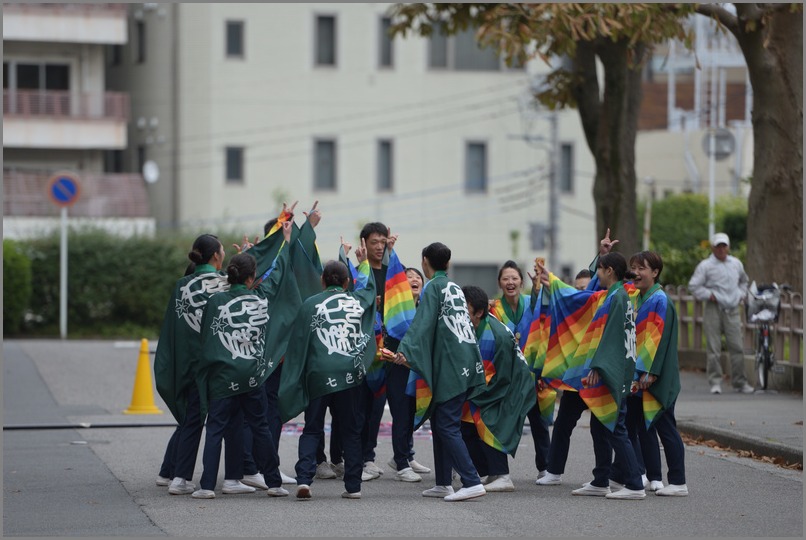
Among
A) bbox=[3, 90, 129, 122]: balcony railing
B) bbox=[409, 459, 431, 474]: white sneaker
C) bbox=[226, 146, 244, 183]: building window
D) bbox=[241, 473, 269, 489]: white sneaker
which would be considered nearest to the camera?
bbox=[241, 473, 269, 489]: white sneaker

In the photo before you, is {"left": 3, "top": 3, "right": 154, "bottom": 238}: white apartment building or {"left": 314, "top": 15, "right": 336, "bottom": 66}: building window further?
{"left": 314, "top": 15, "right": 336, "bottom": 66}: building window

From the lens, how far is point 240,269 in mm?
10445

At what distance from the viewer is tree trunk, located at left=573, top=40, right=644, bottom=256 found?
21.9 m

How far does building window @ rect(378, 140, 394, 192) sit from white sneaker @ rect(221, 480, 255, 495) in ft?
111

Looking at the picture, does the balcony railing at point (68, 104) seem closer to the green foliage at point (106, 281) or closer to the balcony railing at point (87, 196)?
the balcony railing at point (87, 196)

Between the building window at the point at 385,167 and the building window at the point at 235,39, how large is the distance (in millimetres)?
5317

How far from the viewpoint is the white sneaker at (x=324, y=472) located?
1174 cm

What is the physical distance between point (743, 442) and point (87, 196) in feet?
97.3

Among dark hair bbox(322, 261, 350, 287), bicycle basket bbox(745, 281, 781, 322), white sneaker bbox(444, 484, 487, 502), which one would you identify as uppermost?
dark hair bbox(322, 261, 350, 287)

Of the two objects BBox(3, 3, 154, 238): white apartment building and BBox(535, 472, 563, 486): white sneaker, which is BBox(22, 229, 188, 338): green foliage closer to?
BBox(3, 3, 154, 238): white apartment building

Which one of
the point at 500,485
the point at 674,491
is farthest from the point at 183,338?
the point at 674,491

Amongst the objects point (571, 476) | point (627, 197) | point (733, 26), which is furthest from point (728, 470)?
point (627, 197)

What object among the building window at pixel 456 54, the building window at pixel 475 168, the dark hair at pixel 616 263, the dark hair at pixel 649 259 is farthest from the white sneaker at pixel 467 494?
the building window at pixel 475 168

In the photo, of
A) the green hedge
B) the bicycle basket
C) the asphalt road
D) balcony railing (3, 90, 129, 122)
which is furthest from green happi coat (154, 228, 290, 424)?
balcony railing (3, 90, 129, 122)
